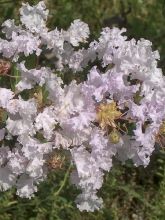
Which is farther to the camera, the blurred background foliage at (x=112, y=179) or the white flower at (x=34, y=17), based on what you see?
the blurred background foliage at (x=112, y=179)

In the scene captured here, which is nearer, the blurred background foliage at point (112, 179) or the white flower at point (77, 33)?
the white flower at point (77, 33)

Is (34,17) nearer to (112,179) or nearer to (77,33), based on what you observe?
(77,33)

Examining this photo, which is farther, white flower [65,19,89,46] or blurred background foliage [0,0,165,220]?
blurred background foliage [0,0,165,220]

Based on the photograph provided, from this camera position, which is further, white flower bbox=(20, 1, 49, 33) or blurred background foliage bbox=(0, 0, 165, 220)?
blurred background foliage bbox=(0, 0, 165, 220)

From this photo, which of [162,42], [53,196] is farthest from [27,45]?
[162,42]

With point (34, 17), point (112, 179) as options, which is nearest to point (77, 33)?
point (34, 17)

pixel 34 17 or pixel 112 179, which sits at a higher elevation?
pixel 34 17

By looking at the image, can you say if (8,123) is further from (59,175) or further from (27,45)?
(59,175)

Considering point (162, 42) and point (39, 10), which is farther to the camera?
point (162, 42)
